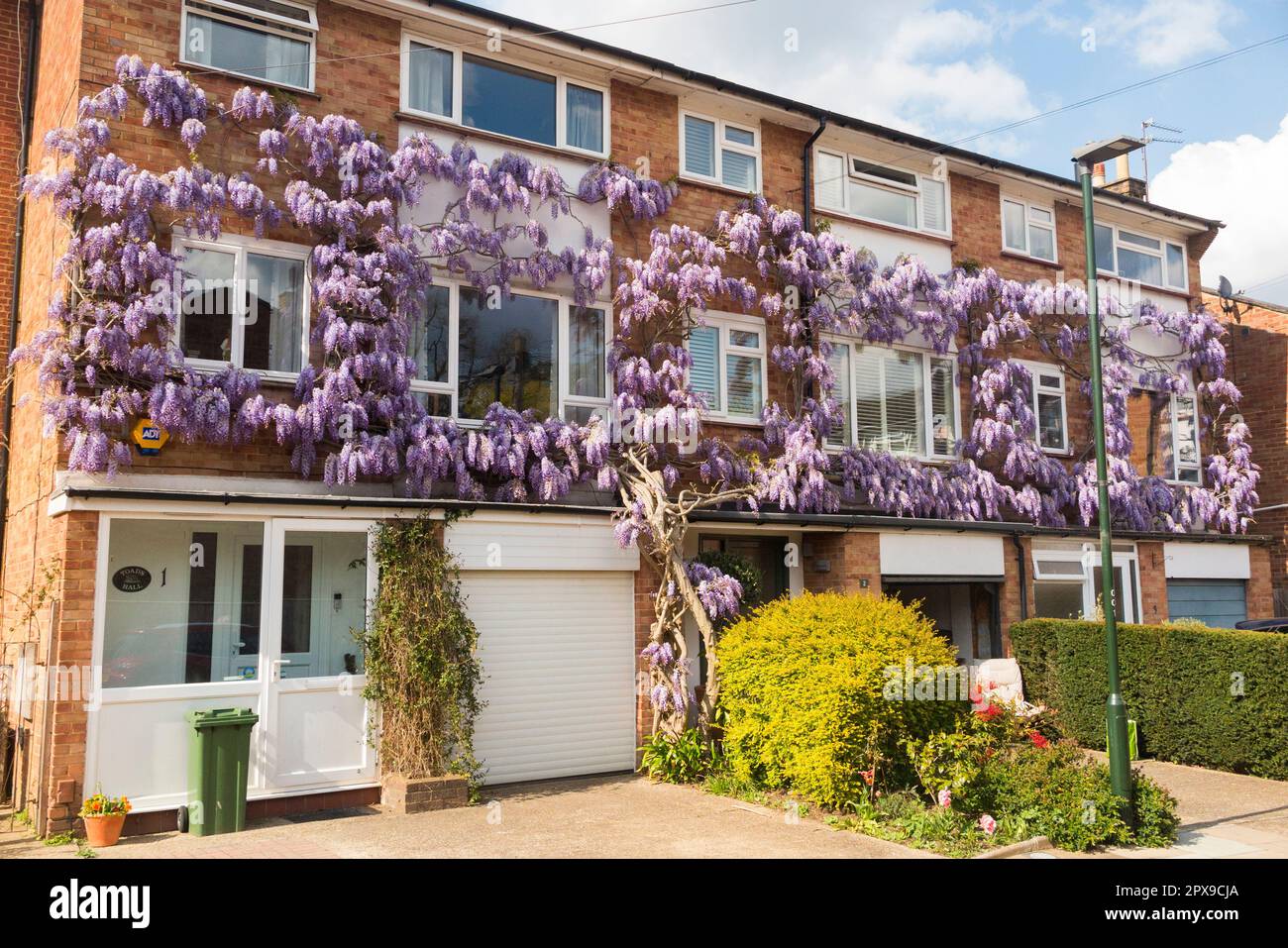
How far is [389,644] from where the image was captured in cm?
1034

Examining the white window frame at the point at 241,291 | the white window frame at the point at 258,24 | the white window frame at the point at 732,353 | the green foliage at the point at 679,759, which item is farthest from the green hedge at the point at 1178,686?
the white window frame at the point at 258,24

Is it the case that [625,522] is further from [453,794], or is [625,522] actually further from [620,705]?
[453,794]

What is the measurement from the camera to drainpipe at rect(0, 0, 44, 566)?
1170 centimetres

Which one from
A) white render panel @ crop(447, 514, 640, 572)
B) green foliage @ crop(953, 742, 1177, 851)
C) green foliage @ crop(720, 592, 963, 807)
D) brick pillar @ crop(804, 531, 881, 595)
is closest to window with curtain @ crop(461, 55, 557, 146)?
white render panel @ crop(447, 514, 640, 572)

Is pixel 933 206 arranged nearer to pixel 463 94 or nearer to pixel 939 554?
pixel 939 554

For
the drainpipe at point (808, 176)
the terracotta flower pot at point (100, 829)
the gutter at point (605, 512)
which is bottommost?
Answer: the terracotta flower pot at point (100, 829)

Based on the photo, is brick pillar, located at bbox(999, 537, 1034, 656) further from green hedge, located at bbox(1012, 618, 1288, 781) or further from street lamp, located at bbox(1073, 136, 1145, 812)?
street lamp, located at bbox(1073, 136, 1145, 812)

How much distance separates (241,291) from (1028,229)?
13.0 meters

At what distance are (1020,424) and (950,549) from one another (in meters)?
2.98

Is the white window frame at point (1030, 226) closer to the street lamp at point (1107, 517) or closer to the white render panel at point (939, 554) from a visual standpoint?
the white render panel at point (939, 554)

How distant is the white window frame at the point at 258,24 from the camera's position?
11.0 m

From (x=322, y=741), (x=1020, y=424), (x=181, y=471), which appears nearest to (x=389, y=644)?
(x=322, y=741)

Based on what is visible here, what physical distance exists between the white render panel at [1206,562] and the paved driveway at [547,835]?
10.5 meters

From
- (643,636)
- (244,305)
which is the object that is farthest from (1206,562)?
(244,305)
